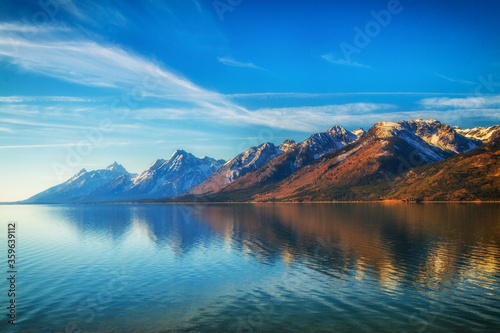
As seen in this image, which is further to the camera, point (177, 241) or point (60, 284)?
point (177, 241)

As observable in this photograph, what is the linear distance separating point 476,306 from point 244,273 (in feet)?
105

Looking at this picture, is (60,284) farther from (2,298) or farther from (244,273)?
(244,273)

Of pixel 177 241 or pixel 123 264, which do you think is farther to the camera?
pixel 177 241

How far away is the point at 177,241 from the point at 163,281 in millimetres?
46066

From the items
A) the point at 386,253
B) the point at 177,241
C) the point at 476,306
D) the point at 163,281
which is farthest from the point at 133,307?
the point at 177,241

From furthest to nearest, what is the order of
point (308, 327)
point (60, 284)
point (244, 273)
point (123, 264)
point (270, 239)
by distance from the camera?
point (270, 239), point (123, 264), point (244, 273), point (60, 284), point (308, 327)

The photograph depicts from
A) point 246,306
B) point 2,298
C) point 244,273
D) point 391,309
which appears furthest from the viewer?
point 244,273

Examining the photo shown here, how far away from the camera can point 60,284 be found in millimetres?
48312

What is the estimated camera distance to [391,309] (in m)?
34.9

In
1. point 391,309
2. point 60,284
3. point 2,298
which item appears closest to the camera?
point 391,309

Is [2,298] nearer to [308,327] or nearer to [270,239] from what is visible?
[308,327]

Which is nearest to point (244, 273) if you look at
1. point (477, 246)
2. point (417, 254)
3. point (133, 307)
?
point (133, 307)

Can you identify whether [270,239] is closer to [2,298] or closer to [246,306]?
[246,306]

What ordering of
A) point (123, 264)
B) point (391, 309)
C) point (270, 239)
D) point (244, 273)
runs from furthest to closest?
point (270, 239), point (123, 264), point (244, 273), point (391, 309)
